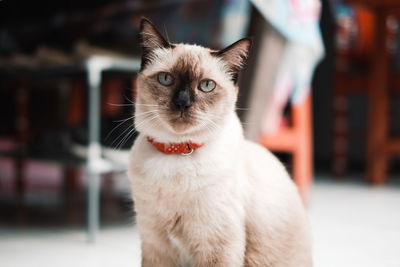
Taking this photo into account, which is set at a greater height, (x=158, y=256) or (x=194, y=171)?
(x=194, y=171)

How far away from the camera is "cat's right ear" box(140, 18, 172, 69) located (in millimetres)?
856

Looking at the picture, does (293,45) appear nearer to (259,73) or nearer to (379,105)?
(259,73)

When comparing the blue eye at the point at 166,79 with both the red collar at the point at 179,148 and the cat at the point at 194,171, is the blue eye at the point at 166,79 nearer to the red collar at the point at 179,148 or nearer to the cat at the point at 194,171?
the cat at the point at 194,171

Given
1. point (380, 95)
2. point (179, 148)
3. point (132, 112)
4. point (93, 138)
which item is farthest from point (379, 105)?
point (179, 148)

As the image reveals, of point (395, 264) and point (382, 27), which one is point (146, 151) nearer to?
point (395, 264)

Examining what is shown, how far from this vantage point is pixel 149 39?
86cm

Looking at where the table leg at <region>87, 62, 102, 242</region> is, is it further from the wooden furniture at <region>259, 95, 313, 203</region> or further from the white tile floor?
the wooden furniture at <region>259, 95, 313, 203</region>

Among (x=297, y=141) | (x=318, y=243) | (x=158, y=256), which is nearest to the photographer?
(x=158, y=256)

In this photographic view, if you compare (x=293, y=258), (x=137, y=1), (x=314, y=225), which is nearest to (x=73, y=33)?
(x=137, y=1)

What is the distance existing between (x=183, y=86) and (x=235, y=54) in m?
0.14

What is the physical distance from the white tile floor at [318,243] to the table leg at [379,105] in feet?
2.22

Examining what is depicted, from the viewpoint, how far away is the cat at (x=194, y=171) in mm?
851

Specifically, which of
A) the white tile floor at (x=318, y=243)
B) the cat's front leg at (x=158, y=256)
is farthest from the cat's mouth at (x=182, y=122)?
the white tile floor at (x=318, y=243)

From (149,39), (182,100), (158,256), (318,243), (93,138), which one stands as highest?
(149,39)
